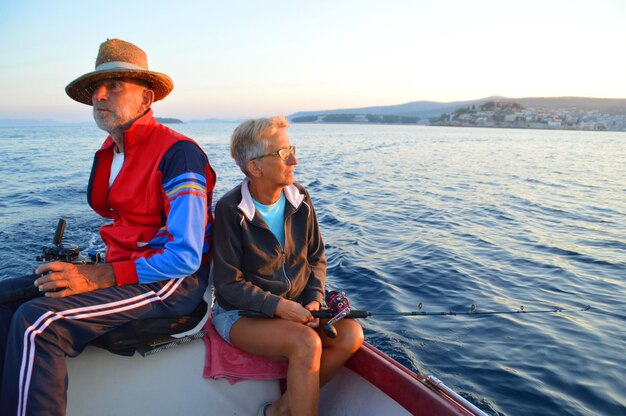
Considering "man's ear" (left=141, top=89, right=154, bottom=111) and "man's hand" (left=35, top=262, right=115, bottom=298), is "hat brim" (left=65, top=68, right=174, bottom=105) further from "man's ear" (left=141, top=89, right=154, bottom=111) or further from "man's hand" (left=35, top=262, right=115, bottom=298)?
"man's hand" (left=35, top=262, right=115, bottom=298)

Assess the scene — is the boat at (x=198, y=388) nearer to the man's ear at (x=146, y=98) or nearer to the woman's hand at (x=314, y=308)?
the woman's hand at (x=314, y=308)

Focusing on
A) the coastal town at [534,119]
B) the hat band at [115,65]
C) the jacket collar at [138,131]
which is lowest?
the coastal town at [534,119]

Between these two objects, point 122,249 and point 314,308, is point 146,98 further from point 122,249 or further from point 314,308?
point 314,308

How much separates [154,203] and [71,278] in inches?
23.7

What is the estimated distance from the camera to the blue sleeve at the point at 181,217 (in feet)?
8.18

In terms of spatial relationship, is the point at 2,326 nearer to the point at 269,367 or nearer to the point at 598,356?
the point at 269,367

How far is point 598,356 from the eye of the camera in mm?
4926

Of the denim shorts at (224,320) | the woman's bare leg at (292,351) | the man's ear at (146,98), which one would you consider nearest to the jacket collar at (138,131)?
the man's ear at (146,98)

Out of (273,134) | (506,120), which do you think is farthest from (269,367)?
(506,120)

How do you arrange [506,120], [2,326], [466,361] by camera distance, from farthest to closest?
[506,120] < [466,361] < [2,326]

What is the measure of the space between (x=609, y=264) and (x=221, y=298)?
306 inches

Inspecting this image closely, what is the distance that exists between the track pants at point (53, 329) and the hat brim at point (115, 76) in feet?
4.02

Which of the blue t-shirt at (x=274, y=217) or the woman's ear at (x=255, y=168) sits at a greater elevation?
the woman's ear at (x=255, y=168)

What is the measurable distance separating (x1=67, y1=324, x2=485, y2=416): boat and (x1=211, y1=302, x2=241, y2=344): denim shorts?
15cm
